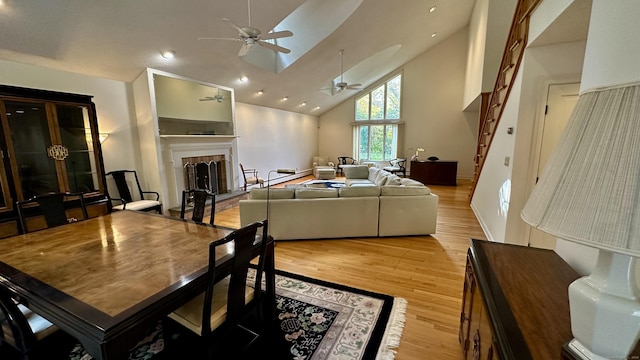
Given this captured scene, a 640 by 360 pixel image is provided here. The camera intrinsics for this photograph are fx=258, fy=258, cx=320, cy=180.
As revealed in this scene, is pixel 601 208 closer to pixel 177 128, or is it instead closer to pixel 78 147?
pixel 78 147

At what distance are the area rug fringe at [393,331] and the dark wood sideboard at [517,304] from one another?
47 cm

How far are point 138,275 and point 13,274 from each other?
0.70m

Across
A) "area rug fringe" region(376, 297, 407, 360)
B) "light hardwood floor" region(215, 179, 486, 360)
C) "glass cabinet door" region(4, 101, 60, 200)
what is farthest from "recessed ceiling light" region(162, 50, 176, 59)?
"area rug fringe" region(376, 297, 407, 360)

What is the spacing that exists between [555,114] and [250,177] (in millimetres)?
6415

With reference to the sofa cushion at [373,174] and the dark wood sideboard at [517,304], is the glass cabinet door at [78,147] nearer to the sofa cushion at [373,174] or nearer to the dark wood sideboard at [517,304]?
the dark wood sideboard at [517,304]

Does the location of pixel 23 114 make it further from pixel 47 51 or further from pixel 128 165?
pixel 128 165

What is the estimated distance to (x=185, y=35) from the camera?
381 centimetres

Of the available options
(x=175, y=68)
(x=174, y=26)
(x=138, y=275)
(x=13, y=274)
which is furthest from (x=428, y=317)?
(x=175, y=68)

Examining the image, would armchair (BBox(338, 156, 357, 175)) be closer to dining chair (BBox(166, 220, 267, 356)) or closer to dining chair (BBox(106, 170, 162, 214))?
dining chair (BBox(106, 170, 162, 214))

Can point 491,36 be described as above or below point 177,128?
above

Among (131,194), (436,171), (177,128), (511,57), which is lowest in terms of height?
(131,194)

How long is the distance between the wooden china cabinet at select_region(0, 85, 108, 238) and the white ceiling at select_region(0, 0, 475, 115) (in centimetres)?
68

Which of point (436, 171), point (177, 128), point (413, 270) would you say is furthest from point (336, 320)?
point (436, 171)

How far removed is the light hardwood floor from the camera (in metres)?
1.95
